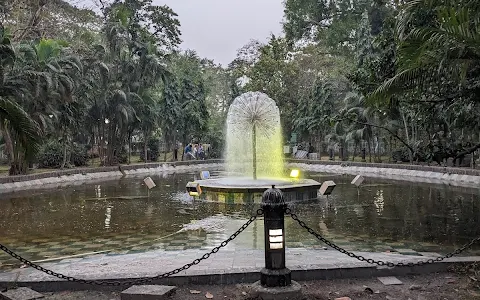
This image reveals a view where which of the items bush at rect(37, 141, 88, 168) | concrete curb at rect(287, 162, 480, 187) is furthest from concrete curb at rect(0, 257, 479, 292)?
bush at rect(37, 141, 88, 168)

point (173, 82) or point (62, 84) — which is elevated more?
point (173, 82)

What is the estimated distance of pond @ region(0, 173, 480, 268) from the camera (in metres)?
9.64

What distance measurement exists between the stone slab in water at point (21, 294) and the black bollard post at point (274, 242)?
2795 millimetres

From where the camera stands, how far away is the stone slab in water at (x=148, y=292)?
561 centimetres

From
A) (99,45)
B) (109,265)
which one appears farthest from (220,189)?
(99,45)

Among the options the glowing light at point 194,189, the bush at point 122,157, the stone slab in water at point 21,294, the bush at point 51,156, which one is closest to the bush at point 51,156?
the bush at point 51,156

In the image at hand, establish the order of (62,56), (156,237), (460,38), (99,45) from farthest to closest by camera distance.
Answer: (99,45), (62,56), (156,237), (460,38)

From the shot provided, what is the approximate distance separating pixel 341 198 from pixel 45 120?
47.8 feet

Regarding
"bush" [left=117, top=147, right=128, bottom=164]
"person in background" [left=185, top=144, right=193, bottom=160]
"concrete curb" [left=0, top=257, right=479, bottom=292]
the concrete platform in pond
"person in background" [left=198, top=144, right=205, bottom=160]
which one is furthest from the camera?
"person in background" [left=198, top=144, right=205, bottom=160]

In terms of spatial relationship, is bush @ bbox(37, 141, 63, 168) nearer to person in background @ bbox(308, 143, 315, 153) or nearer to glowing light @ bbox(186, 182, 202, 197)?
glowing light @ bbox(186, 182, 202, 197)

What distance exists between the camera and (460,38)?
6609 mm

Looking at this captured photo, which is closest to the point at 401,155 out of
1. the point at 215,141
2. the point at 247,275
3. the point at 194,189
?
the point at 194,189

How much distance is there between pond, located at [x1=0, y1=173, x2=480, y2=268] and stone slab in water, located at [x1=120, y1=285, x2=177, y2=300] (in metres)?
3.38

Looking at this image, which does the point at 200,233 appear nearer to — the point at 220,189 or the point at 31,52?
the point at 220,189
